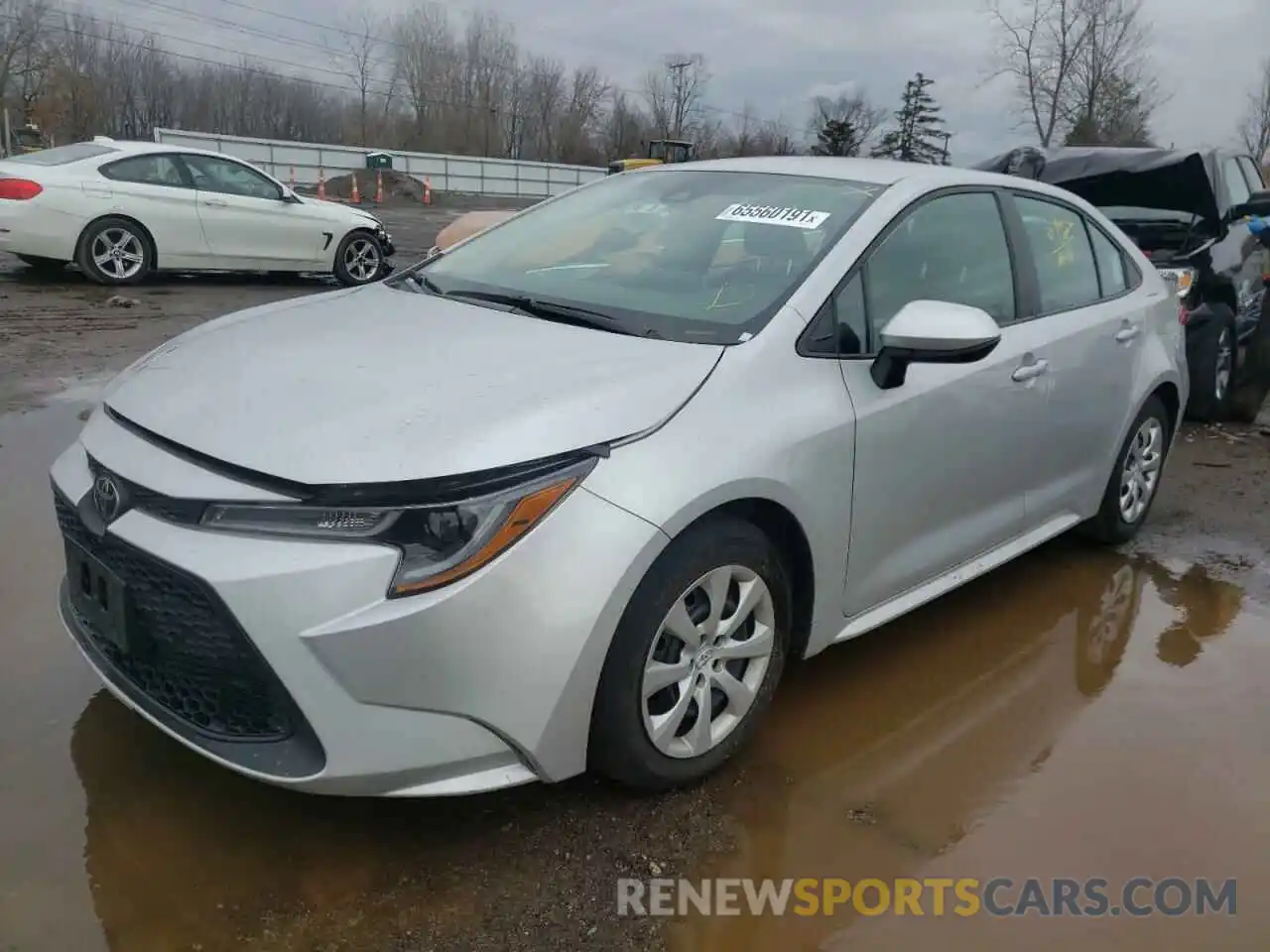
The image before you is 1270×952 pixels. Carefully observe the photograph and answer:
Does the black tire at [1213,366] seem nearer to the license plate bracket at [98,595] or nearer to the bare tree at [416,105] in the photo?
the license plate bracket at [98,595]

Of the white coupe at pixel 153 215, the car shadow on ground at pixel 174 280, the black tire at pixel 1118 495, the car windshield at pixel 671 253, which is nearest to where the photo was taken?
the car windshield at pixel 671 253

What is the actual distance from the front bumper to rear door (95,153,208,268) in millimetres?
8814

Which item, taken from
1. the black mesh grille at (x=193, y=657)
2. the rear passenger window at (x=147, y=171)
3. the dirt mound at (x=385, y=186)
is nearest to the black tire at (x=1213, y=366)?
the black mesh grille at (x=193, y=657)

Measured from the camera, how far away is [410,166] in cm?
4134

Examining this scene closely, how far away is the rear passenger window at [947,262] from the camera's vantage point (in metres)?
3.21

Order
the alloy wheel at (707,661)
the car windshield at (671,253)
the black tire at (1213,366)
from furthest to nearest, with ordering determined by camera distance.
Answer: the black tire at (1213,366)
the car windshield at (671,253)
the alloy wheel at (707,661)

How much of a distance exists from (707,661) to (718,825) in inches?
16.0

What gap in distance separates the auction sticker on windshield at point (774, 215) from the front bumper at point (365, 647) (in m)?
1.37

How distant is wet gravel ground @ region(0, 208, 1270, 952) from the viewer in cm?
231

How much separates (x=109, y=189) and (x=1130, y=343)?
9067 millimetres

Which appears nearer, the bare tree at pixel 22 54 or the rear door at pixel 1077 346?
the rear door at pixel 1077 346

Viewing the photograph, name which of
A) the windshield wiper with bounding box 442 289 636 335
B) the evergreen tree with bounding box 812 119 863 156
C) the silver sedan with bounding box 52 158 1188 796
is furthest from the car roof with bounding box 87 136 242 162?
the evergreen tree with bounding box 812 119 863 156

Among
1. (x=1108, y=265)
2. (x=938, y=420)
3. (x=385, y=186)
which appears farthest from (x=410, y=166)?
(x=938, y=420)

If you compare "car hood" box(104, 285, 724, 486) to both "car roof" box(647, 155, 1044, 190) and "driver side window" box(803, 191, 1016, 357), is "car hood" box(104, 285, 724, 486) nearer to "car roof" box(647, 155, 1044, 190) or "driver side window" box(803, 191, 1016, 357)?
"driver side window" box(803, 191, 1016, 357)
